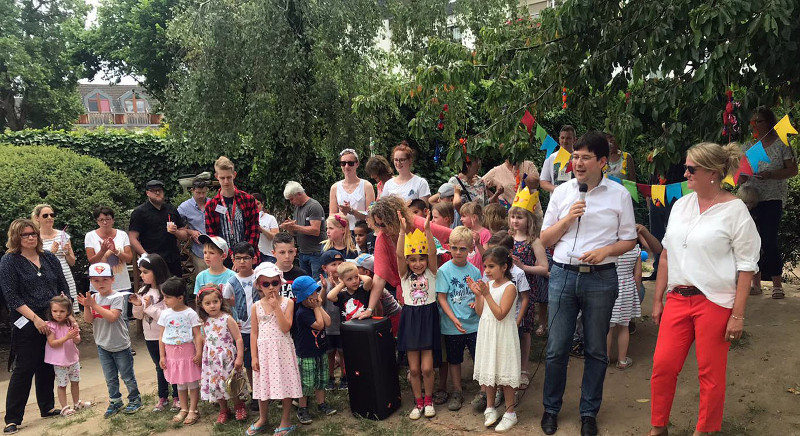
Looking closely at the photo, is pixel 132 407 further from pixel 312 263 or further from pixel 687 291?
pixel 687 291

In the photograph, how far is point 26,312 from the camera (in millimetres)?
5488

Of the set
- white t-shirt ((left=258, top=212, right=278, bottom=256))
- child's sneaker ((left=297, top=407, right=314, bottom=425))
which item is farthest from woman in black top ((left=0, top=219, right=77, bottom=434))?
child's sneaker ((left=297, top=407, right=314, bottom=425))

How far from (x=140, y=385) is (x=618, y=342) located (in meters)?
4.80

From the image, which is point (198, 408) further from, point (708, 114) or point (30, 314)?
point (708, 114)

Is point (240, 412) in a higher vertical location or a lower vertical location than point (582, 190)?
lower

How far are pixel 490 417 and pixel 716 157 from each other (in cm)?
242

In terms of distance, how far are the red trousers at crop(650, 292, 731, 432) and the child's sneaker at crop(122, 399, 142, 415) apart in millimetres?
4391

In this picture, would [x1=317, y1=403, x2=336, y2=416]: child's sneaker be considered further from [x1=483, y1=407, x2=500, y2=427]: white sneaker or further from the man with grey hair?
the man with grey hair

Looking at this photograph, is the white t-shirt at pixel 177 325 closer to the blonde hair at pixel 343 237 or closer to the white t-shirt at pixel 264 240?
the blonde hair at pixel 343 237

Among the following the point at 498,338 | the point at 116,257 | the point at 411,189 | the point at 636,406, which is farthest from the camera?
the point at 116,257

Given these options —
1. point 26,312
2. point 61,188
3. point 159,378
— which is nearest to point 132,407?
point 159,378

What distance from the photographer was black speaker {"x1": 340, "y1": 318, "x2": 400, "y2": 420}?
4766 millimetres

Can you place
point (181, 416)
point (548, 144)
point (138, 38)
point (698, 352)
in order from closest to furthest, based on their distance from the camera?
point (698, 352)
point (181, 416)
point (548, 144)
point (138, 38)

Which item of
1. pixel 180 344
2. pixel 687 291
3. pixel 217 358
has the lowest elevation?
pixel 217 358
